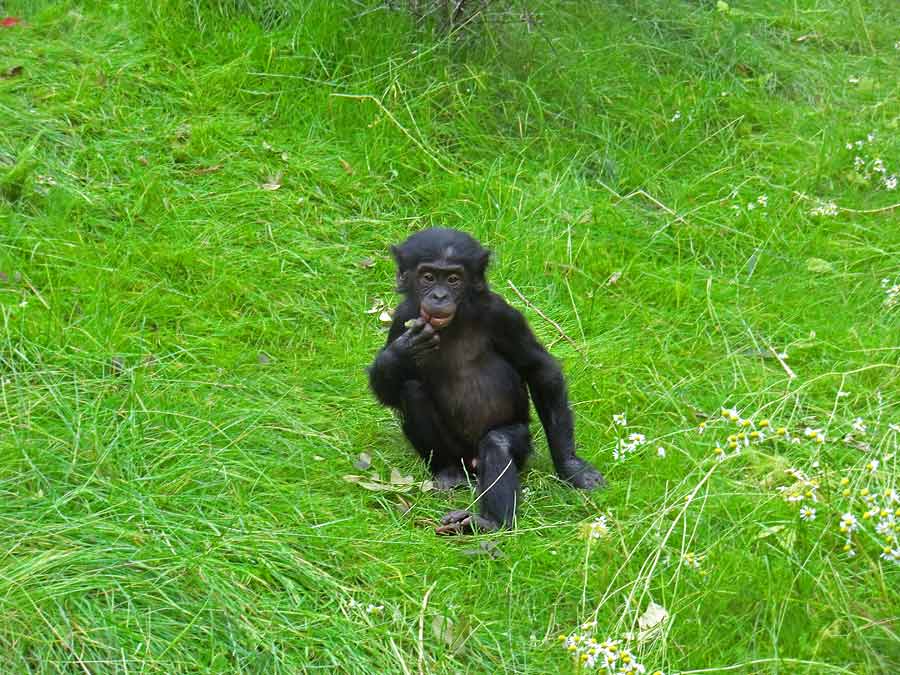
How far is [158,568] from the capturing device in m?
4.13

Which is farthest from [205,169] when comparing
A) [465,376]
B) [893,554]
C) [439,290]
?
[893,554]

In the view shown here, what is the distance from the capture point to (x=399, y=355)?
5078mm

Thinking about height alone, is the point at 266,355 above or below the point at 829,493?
below

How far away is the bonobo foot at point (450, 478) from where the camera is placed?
17.4ft

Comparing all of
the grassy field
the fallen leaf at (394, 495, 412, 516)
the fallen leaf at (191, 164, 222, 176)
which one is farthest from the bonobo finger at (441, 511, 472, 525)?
the fallen leaf at (191, 164, 222, 176)

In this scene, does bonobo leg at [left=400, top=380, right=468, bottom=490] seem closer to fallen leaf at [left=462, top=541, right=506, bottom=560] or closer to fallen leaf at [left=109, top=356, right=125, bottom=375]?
fallen leaf at [left=462, top=541, right=506, bottom=560]

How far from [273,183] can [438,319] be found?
2.69 meters

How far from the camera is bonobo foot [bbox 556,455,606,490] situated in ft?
16.9

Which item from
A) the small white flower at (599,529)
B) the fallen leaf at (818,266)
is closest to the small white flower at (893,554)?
the small white flower at (599,529)

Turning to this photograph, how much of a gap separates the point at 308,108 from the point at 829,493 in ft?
15.9

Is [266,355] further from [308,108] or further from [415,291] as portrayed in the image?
[308,108]

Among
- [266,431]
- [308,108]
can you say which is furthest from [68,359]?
[308,108]

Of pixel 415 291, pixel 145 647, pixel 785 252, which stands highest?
pixel 415 291

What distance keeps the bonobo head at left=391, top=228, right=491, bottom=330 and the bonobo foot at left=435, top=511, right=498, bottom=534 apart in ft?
2.53
